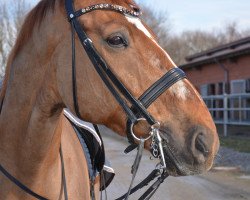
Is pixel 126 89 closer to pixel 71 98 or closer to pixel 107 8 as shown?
pixel 71 98

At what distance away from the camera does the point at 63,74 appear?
261 centimetres

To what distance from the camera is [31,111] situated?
9.18 ft

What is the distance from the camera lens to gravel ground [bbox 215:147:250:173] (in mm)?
10525

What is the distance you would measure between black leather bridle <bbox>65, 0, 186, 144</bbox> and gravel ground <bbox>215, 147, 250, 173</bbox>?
8127mm

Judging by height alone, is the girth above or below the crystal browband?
below

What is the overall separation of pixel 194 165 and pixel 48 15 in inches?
48.4

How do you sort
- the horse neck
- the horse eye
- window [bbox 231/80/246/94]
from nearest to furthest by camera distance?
the horse eye, the horse neck, window [bbox 231/80/246/94]

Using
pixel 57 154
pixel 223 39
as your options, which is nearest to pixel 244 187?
pixel 57 154

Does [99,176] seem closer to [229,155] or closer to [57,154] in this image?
[57,154]

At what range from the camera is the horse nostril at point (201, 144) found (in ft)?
7.43

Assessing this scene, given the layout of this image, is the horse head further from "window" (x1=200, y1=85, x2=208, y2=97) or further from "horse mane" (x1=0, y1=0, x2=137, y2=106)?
"window" (x1=200, y1=85, x2=208, y2=97)

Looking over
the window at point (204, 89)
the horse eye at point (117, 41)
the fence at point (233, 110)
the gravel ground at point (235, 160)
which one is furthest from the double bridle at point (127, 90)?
the window at point (204, 89)

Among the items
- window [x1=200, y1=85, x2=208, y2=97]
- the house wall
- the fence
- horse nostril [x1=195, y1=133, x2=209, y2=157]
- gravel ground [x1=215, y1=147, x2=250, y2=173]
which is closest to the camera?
horse nostril [x1=195, y1=133, x2=209, y2=157]

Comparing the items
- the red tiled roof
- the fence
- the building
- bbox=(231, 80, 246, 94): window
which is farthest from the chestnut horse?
bbox=(231, 80, 246, 94): window
